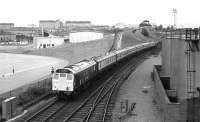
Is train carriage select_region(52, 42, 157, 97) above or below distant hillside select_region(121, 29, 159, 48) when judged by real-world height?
→ below

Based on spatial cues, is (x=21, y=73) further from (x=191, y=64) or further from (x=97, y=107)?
(x=191, y=64)

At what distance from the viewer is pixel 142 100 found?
1172 inches

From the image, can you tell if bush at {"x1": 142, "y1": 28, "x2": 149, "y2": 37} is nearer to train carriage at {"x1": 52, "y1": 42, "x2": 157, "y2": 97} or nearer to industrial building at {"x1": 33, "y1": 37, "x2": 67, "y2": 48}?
industrial building at {"x1": 33, "y1": 37, "x2": 67, "y2": 48}

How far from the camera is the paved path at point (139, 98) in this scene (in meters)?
23.2

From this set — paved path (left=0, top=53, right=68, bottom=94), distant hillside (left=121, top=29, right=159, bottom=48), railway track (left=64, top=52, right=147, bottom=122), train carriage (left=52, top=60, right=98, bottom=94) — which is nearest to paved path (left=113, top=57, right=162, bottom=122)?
railway track (left=64, top=52, right=147, bottom=122)

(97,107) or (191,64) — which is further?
(97,107)

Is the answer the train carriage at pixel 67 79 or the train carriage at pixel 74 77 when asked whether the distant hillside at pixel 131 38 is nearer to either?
the train carriage at pixel 74 77

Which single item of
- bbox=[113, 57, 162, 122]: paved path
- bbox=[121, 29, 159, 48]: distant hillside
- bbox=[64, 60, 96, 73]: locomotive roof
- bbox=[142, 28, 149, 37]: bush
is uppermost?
bbox=[142, 28, 149, 37]: bush

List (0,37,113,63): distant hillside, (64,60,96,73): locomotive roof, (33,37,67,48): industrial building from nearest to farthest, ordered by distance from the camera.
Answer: (64,60,96,73): locomotive roof < (0,37,113,63): distant hillside < (33,37,67,48): industrial building

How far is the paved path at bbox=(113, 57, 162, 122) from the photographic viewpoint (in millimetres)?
23202

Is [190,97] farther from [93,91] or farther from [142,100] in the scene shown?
[93,91]

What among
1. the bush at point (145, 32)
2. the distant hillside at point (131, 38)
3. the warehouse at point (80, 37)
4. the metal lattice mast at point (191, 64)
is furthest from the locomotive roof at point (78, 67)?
the bush at point (145, 32)

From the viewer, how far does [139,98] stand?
30.7 metres

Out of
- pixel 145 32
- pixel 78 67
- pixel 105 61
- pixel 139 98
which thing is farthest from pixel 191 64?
pixel 145 32
